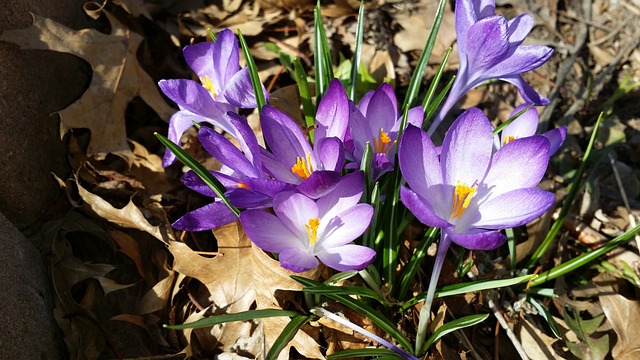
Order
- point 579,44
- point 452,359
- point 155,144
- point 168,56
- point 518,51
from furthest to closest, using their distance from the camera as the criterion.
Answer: point 579,44 < point 168,56 < point 155,144 < point 452,359 < point 518,51

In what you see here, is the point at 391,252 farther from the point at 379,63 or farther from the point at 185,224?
the point at 379,63

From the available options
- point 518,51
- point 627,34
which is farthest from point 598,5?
point 518,51

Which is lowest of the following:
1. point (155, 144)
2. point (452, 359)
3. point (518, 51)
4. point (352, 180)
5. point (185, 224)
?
point (452, 359)

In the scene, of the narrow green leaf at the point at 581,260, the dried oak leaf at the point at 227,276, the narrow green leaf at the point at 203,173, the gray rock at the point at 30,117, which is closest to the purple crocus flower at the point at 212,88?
the narrow green leaf at the point at 203,173

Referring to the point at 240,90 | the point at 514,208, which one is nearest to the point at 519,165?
the point at 514,208

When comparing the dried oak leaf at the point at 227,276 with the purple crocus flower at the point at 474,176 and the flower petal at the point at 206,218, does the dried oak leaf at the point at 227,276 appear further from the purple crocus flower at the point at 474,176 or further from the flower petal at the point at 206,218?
the purple crocus flower at the point at 474,176
